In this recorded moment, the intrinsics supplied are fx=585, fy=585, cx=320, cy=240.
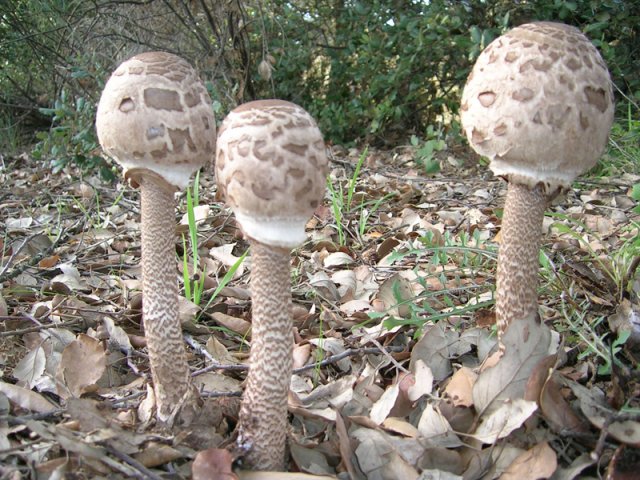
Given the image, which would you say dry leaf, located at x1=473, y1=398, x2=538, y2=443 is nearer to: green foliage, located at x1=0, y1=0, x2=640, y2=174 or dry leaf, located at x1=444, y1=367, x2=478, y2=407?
dry leaf, located at x1=444, y1=367, x2=478, y2=407

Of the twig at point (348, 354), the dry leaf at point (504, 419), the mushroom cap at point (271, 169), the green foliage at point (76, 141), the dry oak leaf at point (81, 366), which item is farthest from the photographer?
the green foliage at point (76, 141)

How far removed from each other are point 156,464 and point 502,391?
1112 mm

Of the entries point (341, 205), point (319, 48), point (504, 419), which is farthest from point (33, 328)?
point (319, 48)

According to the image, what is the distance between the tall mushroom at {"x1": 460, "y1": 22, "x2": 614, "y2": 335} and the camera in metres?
A: 1.69

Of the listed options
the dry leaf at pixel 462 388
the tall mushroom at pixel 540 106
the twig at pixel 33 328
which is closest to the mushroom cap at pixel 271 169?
the tall mushroom at pixel 540 106

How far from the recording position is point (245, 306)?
292 centimetres

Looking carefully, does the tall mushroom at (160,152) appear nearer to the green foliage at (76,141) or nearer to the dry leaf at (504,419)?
the dry leaf at (504,419)

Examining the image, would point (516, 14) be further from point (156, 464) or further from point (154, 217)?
point (156, 464)

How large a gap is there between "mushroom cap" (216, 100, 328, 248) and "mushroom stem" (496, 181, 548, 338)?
76 cm

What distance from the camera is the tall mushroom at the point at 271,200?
1496 millimetres

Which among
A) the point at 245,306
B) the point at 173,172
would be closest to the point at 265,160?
the point at 173,172

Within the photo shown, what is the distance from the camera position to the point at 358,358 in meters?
2.50

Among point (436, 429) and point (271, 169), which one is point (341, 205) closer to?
point (436, 429)

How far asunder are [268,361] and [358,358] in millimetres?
835
